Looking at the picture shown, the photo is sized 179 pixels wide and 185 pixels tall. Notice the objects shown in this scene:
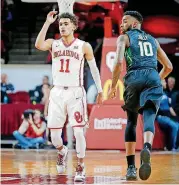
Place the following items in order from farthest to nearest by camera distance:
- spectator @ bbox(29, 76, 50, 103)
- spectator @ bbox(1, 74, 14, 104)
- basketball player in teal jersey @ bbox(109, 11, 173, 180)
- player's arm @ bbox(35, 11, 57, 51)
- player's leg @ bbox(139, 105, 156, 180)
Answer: spectator @ bbox(29, 76, 50, 103), spectator @ bbox(1, 74, 14, 104), player's arm @ bbox(35, 11, 57, 51), basketball player in teal jersey @ bbox(109, 11, 173, 180), player's leg @ bbox(139, 105, 156, 180)

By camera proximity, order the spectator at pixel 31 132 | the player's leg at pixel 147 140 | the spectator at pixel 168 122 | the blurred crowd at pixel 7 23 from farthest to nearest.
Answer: the blurred crowd at pixel 7 23 → the spectator at pixel 31 132 → the spectator at pixel 168 122 → the player's leg at pixel 147 140

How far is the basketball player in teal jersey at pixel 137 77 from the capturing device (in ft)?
21.1

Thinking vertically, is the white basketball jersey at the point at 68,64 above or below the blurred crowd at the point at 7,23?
below

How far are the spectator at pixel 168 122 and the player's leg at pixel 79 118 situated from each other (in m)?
6.36

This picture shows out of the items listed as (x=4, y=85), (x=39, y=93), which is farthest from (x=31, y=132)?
(x=4, y=85)

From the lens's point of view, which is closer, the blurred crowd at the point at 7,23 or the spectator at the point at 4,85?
the spectator at the point at 4,85

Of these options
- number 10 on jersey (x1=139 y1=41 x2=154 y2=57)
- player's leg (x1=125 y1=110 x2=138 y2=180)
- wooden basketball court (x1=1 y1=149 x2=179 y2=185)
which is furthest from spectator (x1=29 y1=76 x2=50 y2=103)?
number 10 on jersey (x1=139 y1=41 x2=154 y2=57)

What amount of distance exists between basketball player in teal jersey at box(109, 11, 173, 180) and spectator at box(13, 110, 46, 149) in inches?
280

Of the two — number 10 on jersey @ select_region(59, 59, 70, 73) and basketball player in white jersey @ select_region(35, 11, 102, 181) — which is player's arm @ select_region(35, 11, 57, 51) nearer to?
basketball player in white jersey @ select_region(35, 11, 102, 181)

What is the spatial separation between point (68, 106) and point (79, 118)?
0.19 m

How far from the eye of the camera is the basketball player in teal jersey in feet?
21.1

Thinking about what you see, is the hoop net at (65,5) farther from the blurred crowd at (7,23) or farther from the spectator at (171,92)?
the blurred crowd at (7,23)

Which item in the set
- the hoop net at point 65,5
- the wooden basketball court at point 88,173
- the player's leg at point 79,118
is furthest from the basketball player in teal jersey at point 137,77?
the hoop net at point 65,5

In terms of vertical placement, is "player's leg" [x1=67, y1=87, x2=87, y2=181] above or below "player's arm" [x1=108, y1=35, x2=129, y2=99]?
below
